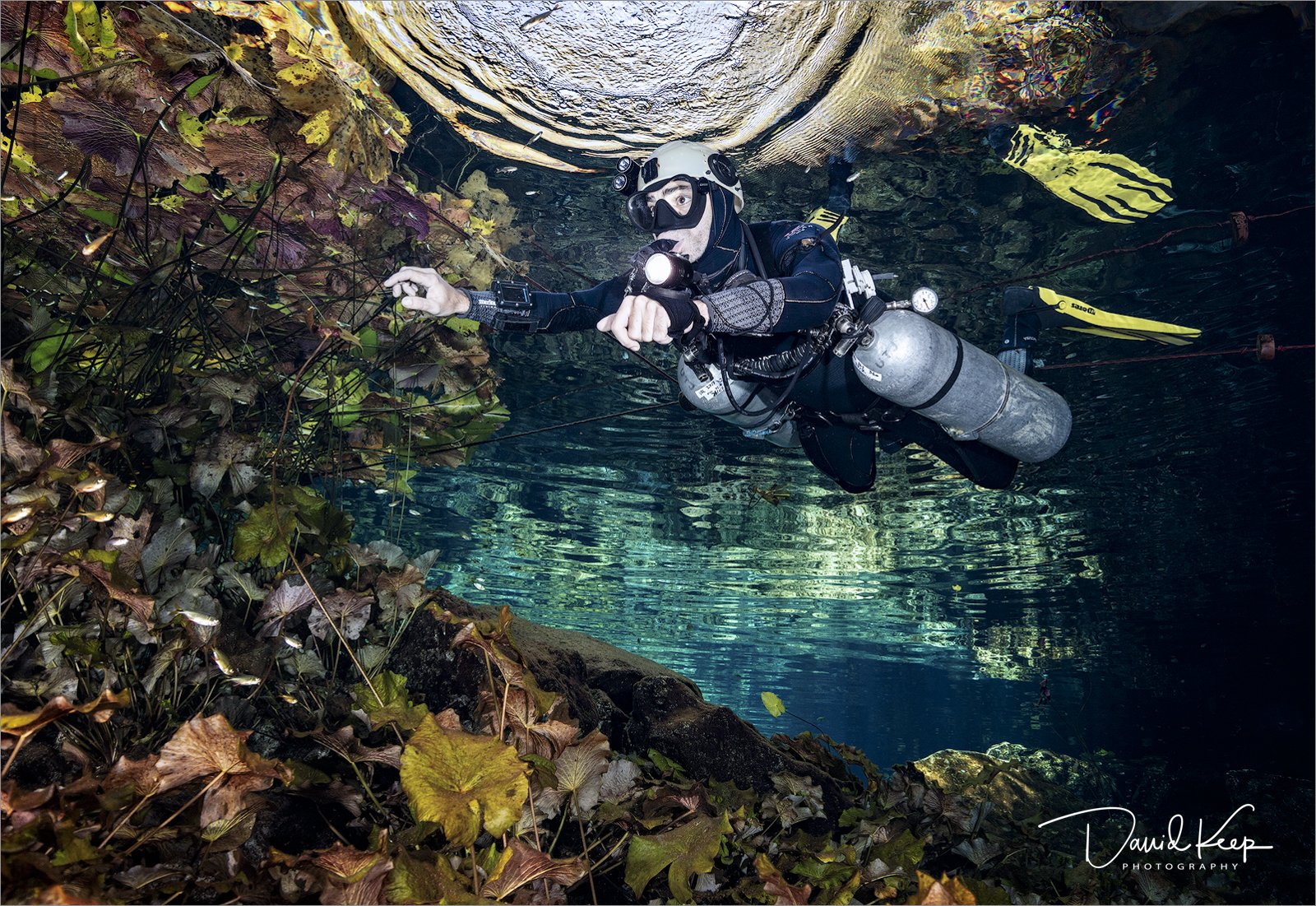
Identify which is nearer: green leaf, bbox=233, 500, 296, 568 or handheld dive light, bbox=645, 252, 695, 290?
green leaf, bbox=233, 500, 296, 568

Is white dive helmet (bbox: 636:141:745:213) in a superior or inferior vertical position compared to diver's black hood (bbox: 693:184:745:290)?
superior

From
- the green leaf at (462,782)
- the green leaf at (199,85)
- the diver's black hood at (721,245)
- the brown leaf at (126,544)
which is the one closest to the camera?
the green leaf at (462,782)

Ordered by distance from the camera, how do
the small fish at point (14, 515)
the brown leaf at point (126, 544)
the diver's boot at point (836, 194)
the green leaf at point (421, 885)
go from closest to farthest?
the green leaf at point (421, 885)
the small fish at point (14, 515)
the brown leaf at point (126, 544)
the diver's boot at point (836, 194)

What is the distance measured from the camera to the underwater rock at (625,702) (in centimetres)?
355

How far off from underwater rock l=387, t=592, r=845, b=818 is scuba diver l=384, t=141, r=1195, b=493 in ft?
6.91

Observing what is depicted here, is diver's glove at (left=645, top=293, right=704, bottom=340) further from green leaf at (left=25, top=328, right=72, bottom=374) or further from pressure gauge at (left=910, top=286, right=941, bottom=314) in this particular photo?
green leaf at (left=25, top=328, right=72, bottom=374)

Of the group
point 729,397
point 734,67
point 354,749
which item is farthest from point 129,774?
point 734,67

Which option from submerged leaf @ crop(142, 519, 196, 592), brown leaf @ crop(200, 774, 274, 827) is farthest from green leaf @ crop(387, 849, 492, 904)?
submerged leaf @ crop(142, 519, 196, 592)

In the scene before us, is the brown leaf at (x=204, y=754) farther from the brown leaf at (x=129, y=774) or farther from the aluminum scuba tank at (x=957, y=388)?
the aluminum scuba tank at (x=957, y=388)

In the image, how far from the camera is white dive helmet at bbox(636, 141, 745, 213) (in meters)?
4.23

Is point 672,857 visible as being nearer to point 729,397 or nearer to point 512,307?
point 729,397

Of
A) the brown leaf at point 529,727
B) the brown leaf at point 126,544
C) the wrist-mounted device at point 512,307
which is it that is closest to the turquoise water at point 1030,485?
the wrist-mounted device at point 512,307

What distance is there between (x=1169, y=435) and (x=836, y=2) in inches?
382

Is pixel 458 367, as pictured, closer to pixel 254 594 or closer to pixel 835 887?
pixel 254 594
